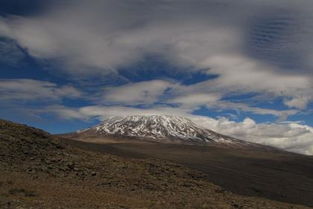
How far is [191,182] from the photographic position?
4297cm

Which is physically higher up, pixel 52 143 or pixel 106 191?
pixel 52 143

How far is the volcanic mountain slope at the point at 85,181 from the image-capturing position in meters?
27.1

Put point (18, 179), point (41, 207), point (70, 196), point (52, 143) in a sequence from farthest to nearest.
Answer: point (52, 143)
point (18, 179)
point (70, 196)
point (41, 207)

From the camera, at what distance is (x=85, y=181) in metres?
35.8

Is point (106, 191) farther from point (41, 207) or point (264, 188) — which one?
point (264, 188)

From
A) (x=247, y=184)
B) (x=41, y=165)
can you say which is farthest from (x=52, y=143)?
(x=247, y=184)

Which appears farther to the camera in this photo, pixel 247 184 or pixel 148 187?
pixel 247 184

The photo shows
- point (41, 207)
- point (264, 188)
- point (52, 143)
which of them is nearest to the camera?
point (41, 207)

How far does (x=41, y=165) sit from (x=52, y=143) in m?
7.95

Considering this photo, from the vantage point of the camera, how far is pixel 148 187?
1479 inches

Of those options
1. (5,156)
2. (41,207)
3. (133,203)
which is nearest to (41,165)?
(5,156)

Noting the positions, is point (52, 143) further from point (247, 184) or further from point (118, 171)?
point (247, 184)

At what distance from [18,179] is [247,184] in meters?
44.3

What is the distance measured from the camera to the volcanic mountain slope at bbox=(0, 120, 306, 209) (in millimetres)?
27062
